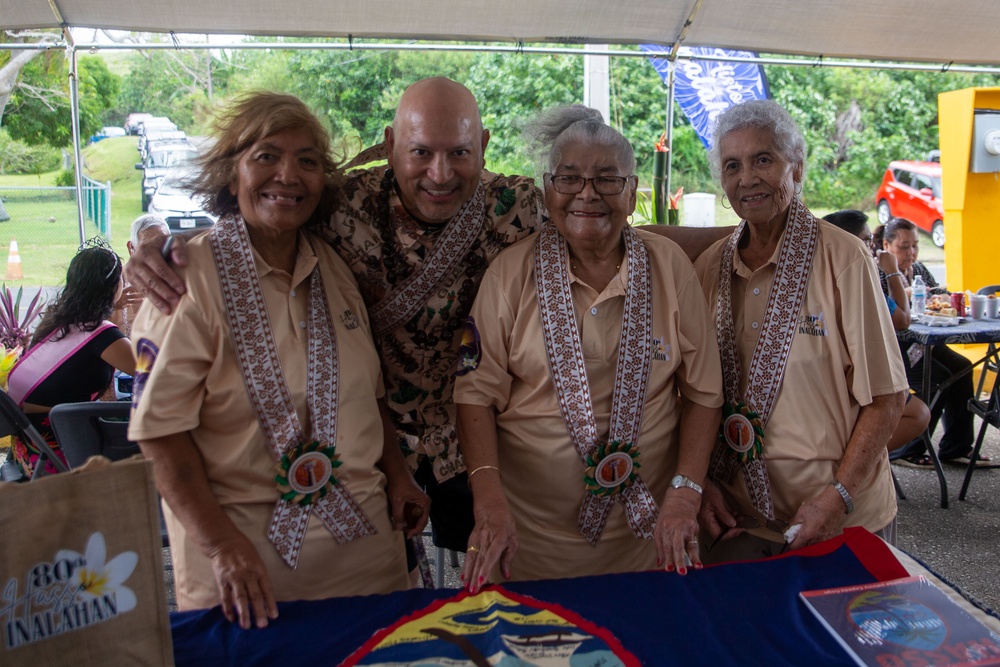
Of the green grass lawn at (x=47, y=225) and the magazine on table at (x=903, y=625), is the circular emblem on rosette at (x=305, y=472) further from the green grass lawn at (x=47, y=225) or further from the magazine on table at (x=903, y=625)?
the green grass lawn at (x=47, y=225)

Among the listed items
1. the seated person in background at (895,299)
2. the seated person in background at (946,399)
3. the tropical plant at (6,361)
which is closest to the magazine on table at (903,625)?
the seated person in background at (895,299)

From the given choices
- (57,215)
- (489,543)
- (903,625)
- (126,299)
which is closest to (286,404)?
(489,543)

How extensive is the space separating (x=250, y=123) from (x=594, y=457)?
1.15 meters

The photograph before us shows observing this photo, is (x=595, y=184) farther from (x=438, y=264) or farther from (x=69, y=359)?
(x=69, y=359)

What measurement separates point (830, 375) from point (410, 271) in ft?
3.74

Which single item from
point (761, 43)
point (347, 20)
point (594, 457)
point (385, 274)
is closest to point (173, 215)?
point (347, 20)

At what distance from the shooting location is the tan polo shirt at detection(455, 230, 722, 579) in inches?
Answer: 79.3

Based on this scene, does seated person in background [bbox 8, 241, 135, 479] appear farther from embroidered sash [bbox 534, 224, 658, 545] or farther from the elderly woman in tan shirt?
embroidered sash [bbox 534, 224, 658, 545]

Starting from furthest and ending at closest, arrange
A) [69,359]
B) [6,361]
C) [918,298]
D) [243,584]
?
1. [918,298]
2. [6,361]
3. [69,359]
4. [243,584]

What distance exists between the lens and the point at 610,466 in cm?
198

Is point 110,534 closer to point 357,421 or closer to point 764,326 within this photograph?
point 357,421

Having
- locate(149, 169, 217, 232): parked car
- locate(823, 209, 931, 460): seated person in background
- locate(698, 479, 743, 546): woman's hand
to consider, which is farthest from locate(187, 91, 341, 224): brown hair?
locate(149, 169, 217, 232): parked car

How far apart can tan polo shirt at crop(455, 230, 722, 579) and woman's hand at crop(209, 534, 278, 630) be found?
2.10 feet

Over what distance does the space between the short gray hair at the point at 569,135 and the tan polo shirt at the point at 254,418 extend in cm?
69
